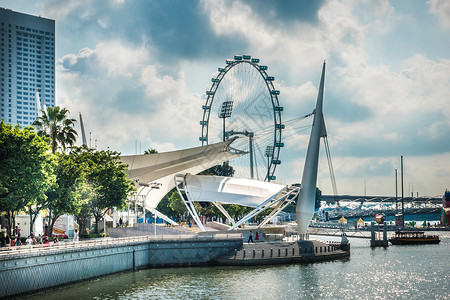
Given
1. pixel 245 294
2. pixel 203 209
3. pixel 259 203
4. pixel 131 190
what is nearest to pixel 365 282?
pixel 245 294

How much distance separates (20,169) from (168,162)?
37842 mm

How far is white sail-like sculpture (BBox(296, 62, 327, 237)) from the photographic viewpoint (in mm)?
75750

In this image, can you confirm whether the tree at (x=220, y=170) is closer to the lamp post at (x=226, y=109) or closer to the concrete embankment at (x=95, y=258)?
the lamp post at (x=226, y=109)

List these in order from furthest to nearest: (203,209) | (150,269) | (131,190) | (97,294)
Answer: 1. (203,209)
2. (131,190)
3. (150,269)
4. (97,294)

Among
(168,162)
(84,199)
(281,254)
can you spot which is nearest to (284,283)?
(281,254)

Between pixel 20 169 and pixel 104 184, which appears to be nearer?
pixel 20 169

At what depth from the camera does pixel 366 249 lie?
8700cm

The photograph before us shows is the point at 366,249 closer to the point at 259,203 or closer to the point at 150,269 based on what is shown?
the point at 259,203

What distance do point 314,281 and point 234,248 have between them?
15434 mm

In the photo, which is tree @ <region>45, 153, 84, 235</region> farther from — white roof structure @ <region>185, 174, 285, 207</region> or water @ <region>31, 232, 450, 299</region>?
white roof structure @ <region>185, 174, 285, 207</region>

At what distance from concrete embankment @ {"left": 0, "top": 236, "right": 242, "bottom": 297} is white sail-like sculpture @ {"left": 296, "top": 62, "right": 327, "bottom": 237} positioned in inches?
530

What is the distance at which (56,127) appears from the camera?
72688 millimetres

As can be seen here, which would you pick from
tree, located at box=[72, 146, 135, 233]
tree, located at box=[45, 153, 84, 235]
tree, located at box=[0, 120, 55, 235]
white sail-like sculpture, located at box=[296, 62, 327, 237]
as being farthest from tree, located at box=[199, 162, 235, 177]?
tree, located at box=[0, 120, 55, 235]

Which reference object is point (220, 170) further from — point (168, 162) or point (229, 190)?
point (229, 190)
